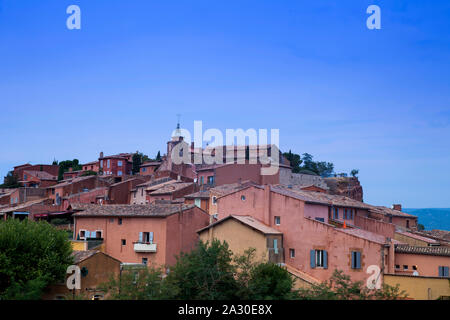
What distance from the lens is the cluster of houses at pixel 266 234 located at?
3152cm

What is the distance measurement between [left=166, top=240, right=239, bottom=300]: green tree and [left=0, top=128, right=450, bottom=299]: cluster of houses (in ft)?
4.07

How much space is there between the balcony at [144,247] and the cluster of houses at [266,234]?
0.08 meters

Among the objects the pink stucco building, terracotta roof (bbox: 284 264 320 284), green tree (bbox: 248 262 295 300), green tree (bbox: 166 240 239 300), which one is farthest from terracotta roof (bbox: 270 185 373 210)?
green tree (bbox: 166 240 239 300)

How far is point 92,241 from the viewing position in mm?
40688

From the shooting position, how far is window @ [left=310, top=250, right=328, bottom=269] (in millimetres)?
33778

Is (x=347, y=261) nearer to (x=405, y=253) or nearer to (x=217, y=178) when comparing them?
(x=405, y=253)

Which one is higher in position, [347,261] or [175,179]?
[175,179]

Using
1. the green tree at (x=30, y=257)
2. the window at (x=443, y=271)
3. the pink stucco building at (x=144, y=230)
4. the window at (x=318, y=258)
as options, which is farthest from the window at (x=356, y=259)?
the green tree at (x=30, y=257)

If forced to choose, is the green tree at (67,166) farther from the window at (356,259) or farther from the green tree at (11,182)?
the window at (356,259)

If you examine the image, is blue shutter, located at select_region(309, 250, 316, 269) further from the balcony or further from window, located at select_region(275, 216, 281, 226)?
the balcony

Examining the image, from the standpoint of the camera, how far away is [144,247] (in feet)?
129
